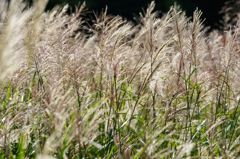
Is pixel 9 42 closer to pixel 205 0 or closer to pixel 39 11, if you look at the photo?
pixel 39 11

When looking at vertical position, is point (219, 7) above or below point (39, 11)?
above

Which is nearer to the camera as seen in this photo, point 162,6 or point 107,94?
point 107,94

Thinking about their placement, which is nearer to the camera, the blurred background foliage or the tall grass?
the tall grass

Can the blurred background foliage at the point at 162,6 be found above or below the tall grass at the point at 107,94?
above

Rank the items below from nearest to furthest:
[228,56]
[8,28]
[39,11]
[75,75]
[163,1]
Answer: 1. [8,28]
2. [39,11]
3. [75,75]
4. [228,56]
5. [163,1]

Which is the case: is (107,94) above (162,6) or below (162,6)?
below

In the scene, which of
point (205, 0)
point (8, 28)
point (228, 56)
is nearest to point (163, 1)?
point (205, 0)

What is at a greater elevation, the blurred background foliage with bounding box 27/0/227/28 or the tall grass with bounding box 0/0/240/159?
the blurred background foliage with bounding box 27/0/227/28

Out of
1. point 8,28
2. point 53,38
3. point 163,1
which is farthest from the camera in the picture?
point 163,1

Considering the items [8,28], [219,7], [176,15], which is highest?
[219,7]

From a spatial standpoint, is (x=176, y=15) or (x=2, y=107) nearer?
(x=176, y=15)

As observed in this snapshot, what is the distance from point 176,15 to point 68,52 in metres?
0.78

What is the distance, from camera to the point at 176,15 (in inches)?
62.0

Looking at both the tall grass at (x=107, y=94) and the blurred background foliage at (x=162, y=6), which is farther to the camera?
the blurred background foliage at (x=162, y=6)
